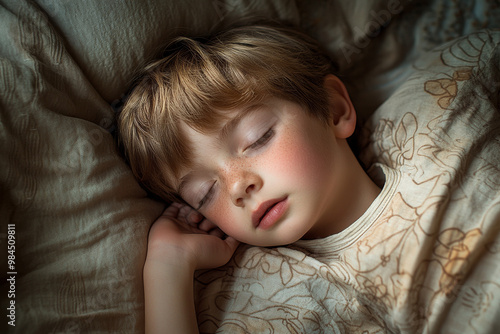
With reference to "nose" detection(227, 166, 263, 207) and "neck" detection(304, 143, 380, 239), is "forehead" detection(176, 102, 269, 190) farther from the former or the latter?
"neck" detection(304, 143, 380, 239)

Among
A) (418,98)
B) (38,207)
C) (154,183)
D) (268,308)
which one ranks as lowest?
(268,308)

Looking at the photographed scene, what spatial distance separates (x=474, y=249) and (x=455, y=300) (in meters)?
0.12

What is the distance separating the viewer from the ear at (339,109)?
115cm

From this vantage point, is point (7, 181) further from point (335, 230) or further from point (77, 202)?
point (335, 230)

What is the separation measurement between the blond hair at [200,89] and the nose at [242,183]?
13 centimetres

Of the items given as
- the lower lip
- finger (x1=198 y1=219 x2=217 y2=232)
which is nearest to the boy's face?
the lower lip

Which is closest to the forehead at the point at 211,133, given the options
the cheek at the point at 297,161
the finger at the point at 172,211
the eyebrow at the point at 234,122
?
the eyebrow at the point at 234,122

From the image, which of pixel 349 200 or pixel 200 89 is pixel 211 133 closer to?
pixel 200 89

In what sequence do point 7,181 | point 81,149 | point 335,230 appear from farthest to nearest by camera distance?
point 335,230, point 81,149, point 7,181

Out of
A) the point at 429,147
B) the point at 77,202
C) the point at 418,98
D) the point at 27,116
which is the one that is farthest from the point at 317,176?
the point at 27,116

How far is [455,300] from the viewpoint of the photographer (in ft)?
2.91

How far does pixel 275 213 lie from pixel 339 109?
39 centimetres

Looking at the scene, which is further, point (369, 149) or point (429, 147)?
point (369, 149)

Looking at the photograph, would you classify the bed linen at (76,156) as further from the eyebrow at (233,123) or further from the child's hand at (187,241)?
the eyebrow at (233,123)
